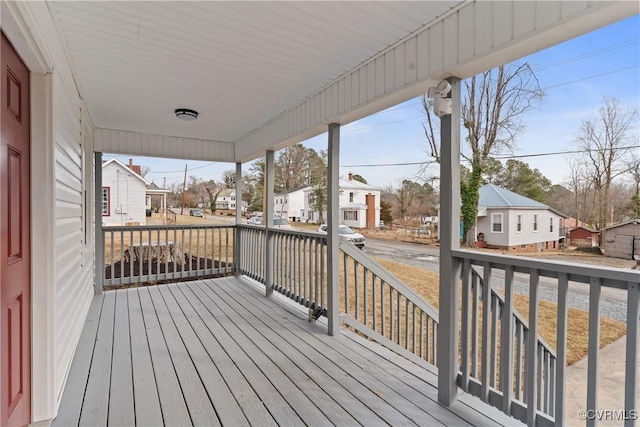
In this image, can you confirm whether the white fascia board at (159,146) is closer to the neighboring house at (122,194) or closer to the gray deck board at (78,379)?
the neighboring house at (122,194)

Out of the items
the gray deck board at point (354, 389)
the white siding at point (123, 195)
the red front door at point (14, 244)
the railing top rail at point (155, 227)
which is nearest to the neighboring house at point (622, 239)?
the gray deck board at point (354, 389)

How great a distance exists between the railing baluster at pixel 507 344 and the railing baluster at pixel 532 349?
0.10m

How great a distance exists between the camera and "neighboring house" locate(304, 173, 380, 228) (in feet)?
11.5

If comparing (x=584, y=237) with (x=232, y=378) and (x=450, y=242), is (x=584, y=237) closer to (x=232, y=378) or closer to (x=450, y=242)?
(x=450, y=242)

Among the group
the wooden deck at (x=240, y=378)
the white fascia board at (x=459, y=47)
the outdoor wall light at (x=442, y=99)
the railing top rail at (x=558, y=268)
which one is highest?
the white fascia board at (x=459, y=47)

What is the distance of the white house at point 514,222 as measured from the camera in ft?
6.11

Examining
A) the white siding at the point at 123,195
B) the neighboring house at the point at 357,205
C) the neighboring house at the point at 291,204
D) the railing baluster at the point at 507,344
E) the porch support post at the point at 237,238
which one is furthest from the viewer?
the white siding at the point at 123,195

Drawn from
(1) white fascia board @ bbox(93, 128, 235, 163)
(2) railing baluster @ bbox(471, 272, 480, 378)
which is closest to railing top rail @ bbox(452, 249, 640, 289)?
(2) railing baluster @ bbox(471, 272, 480, 378)

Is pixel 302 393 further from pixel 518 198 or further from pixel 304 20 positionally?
pixel 304 20

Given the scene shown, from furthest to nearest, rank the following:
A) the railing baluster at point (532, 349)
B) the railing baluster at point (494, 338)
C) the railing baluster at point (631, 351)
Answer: the railing baluster at point (494, 338)
the railing baluster at point (532, 349)
the railing baluster at point (631, 351)

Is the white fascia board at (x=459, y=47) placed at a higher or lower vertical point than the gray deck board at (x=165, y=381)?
higher

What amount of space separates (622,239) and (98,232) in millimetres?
5482

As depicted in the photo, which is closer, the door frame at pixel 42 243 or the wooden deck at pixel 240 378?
the door frame at pixel 42 243

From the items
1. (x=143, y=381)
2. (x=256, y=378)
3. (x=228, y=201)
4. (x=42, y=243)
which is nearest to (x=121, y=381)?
(x=143, y=381)
